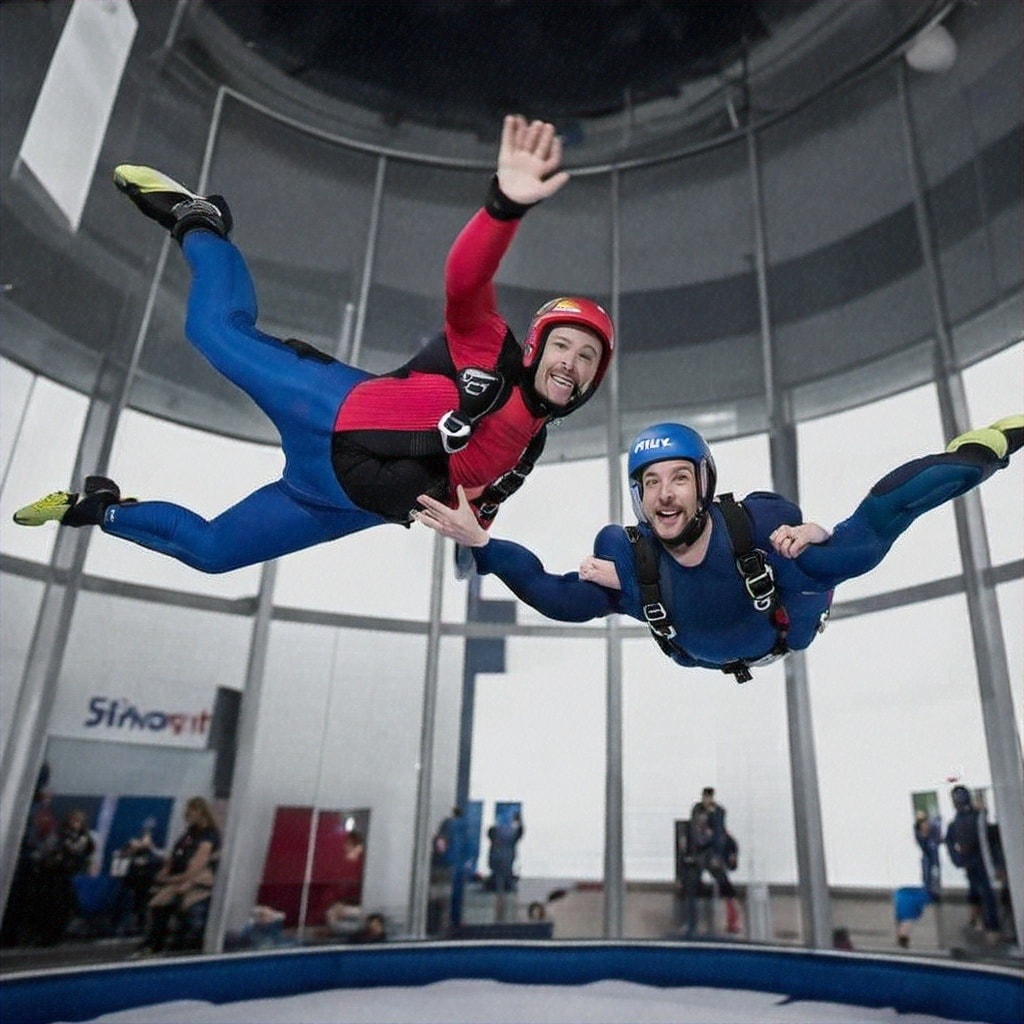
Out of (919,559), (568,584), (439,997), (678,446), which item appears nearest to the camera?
(678,446)

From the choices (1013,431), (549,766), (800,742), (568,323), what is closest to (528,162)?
(568,323)

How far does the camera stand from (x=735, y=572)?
2.12 metres

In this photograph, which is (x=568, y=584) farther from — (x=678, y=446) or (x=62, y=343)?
(x=62, y=343)

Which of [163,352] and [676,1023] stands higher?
[163,352]

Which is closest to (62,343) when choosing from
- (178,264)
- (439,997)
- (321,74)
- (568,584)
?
(178,264)

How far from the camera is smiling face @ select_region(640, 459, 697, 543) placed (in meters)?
2.10

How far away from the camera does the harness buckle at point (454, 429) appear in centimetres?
212

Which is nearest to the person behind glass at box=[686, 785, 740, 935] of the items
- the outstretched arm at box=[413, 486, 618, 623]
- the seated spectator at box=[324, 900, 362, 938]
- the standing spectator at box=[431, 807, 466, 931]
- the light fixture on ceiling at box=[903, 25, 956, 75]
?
the standing spectator at box=[431, 807, 466, 931]

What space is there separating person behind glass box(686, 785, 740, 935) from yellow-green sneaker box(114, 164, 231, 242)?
481 centimetres

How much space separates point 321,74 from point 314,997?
6.84 meters

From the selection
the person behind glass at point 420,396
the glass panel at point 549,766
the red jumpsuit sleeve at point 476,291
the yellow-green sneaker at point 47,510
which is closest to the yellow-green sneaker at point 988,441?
the person behind glass at point 420,396

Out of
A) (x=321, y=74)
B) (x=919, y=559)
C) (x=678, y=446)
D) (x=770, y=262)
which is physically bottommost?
(x=678, y=446)

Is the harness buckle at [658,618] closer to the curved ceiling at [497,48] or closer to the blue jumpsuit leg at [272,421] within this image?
the blue jumpsuit leg at [272,421]

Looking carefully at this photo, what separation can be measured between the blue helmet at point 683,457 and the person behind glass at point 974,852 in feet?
12.3
